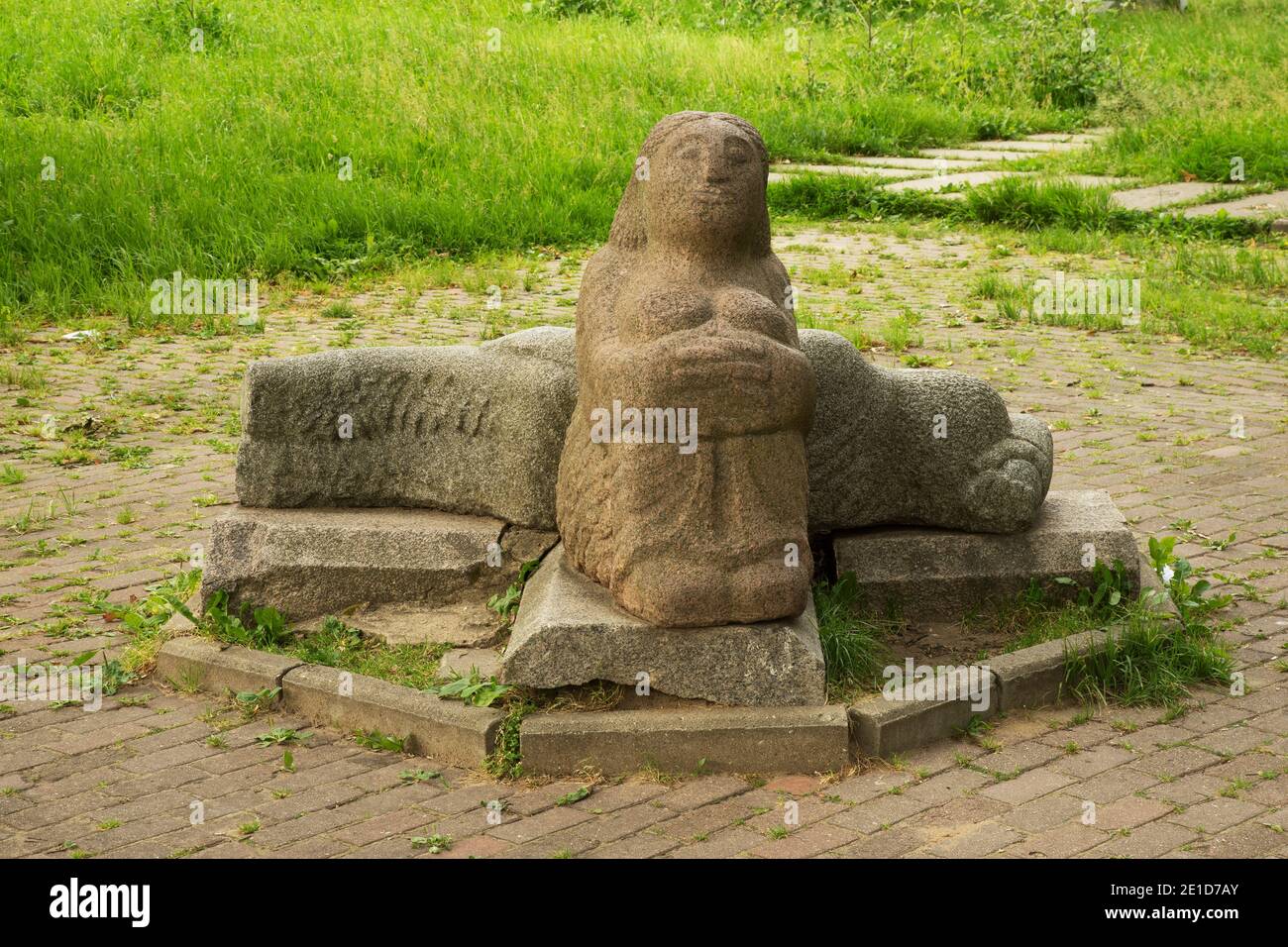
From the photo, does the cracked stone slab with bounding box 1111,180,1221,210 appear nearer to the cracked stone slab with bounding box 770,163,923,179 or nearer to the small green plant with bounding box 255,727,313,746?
the cracked stone slab with bounding box 770,163,923,179

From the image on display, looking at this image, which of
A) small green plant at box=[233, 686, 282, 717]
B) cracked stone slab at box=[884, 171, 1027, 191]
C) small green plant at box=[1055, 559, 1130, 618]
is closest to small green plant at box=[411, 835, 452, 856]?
small green plant at box=[233, 686, 282, 717]

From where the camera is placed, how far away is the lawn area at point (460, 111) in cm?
1163

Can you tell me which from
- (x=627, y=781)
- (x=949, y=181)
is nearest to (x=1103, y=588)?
(x=627, y=781)

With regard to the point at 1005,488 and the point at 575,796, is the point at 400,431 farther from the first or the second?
the point at 1005,488

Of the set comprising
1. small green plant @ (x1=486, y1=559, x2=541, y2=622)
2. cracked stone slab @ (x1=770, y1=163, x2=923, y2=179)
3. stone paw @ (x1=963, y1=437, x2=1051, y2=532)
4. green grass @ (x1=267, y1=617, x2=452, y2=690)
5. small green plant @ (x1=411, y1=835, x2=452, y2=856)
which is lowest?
small green plant @ (x1=411, y1=835, x2=452, y2=856)

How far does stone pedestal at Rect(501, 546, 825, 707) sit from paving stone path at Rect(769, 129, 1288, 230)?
9452mm

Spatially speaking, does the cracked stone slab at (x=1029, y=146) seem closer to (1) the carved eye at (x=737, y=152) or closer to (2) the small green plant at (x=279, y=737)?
(1) the carved eye at (x=737, y=152)

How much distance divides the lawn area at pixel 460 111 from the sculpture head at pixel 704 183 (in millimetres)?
6513

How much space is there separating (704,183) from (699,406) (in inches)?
28.7

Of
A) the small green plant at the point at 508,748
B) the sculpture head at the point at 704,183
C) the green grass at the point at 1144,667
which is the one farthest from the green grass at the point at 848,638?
the sculpture head at the point at 704,183

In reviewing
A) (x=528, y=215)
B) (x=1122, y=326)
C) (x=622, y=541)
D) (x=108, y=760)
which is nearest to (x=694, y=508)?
(x=622, y=541)

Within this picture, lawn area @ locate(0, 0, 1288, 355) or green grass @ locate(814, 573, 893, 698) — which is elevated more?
lawn area @ locate(0, 0, 1288, 355)

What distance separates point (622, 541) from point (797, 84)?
12648 mm

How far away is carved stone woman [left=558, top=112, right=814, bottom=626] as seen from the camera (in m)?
4.70
